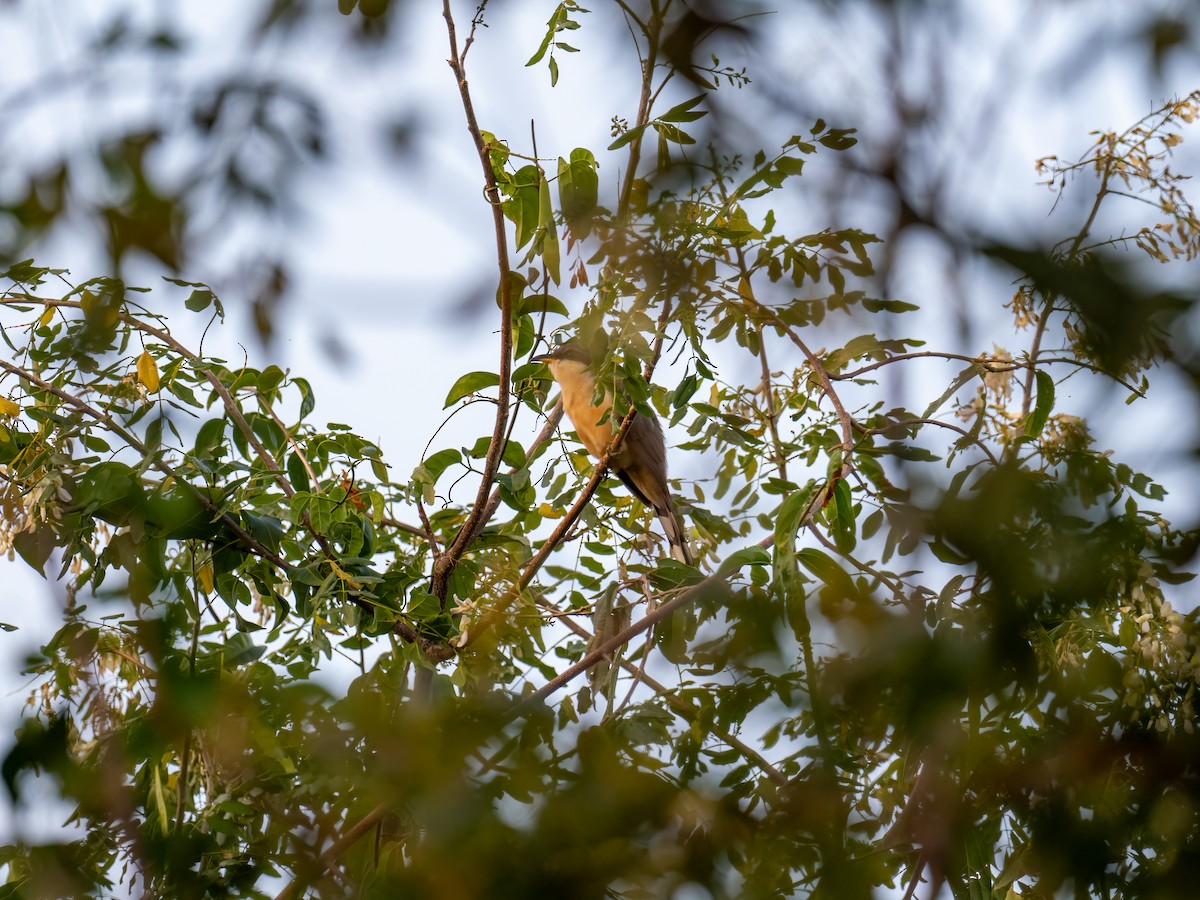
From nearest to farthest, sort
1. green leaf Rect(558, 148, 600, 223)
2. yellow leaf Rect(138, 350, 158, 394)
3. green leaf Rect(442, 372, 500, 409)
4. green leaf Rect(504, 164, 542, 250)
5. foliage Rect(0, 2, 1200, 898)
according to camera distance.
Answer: foliage Rect(0, 2, 1200, 898) < green leaf Rect(558, 148, 600, 223) < green leaf Rect(504, 164, 542, 250) < yellow leaf Rect(138, 350, 158, 394) < green leaf Rect(442, 372, 500, 409)

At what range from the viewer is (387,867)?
74.6 inches

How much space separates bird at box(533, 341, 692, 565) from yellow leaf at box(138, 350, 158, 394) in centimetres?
135

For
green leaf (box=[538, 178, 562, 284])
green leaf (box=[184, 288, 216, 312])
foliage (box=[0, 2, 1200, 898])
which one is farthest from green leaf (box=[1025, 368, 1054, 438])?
green leaf (box=[184, 288, 216, 312])

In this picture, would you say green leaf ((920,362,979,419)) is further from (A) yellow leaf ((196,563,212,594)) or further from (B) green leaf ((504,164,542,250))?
(A) yellow leaf ((196,563,212,594))

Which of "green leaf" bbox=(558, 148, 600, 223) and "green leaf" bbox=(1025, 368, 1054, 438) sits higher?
"green leaf" bbox=(558, 148, 600, 223)

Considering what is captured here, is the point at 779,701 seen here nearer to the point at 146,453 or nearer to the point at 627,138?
the point at 627,138

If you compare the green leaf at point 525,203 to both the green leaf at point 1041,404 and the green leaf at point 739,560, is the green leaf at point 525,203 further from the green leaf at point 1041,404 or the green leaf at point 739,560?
the green leaf at point 1041,404

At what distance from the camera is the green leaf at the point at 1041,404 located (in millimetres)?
1819

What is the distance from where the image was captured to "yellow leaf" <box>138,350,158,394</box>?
2.77 m

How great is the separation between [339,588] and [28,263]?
3.40 ft

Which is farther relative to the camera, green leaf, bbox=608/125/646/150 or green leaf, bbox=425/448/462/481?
green leaf, bbox=425/448/462/481

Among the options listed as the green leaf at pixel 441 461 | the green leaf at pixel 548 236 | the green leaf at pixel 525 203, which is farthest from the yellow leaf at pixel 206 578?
the green leaf at pixel 548 236

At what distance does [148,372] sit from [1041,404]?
209cm

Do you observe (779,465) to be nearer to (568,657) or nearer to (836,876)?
(568,657)
